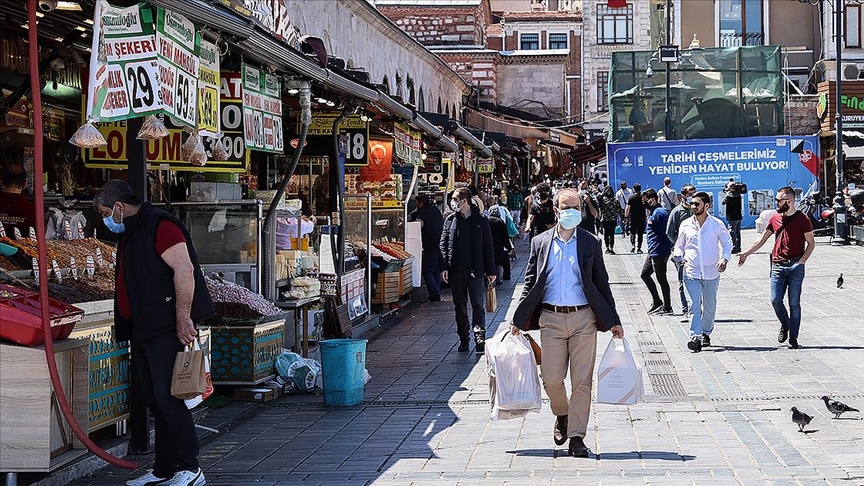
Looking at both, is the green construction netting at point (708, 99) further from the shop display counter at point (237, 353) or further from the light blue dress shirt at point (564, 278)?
the light blue dress shirt at point (564, 278)

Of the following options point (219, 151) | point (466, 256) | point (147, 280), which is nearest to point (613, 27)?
point (466, 256)

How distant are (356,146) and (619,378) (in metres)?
8.61

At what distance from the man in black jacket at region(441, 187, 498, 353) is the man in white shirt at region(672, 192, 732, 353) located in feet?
6.86

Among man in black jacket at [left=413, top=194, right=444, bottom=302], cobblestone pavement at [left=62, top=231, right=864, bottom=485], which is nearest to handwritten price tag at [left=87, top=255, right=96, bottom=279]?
cobblestone pavement at [left=62, top=231, right=864, bottom=485]

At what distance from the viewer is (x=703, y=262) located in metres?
12.5

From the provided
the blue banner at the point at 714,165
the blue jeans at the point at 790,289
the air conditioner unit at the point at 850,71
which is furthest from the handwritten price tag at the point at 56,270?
the air conditioner unit at the point at 850,71

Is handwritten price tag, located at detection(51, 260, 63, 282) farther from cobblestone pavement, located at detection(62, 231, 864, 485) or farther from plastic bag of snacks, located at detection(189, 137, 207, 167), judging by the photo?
plastic bag of snacks, located at detection(189, 137, 207, 167)

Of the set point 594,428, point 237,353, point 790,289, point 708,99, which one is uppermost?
point 708,99

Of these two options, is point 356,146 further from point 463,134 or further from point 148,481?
point 148,481

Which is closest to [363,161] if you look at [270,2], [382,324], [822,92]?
[382,324]

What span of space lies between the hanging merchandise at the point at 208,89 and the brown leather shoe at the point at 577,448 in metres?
3.47

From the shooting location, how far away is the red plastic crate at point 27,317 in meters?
6.46

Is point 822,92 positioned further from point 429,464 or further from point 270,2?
point 429,464

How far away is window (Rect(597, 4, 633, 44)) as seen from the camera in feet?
242
